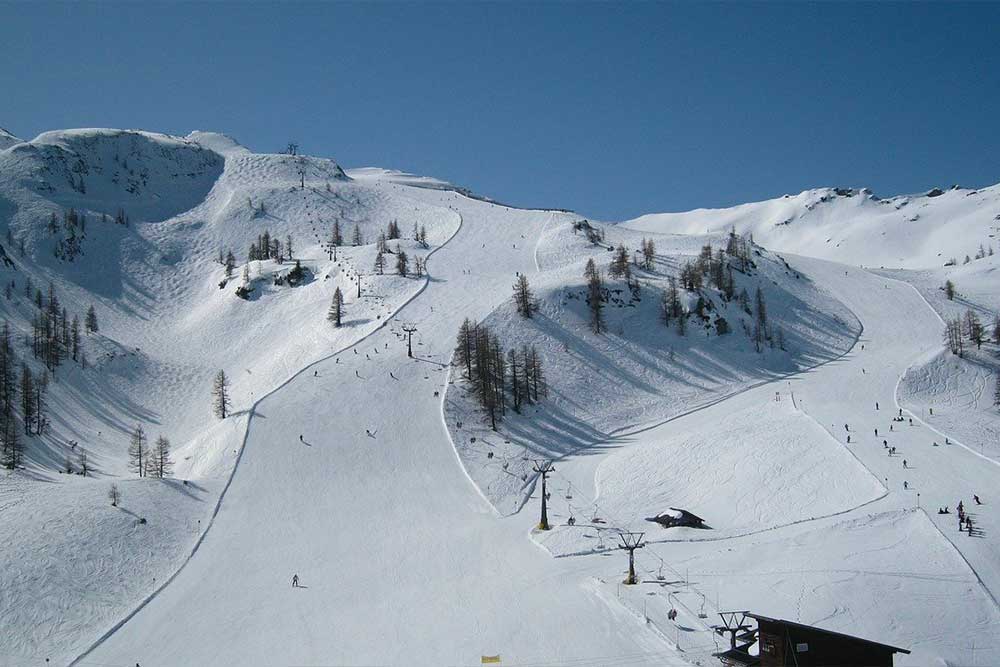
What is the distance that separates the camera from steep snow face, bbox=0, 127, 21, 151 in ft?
596

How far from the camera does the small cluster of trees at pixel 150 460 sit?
205 feet

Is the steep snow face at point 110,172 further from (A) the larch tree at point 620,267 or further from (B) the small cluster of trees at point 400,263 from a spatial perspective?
(A) the larch tree at point 620,267

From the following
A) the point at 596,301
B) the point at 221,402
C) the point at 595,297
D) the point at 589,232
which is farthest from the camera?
the point at 589,232

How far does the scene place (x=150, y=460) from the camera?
6756 centimetres

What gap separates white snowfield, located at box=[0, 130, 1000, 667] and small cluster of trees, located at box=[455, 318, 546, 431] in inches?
78.4

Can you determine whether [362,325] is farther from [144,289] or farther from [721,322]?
[144,289]

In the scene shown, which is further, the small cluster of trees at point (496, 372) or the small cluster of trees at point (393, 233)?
the small cluster of trees at point (393, 233)

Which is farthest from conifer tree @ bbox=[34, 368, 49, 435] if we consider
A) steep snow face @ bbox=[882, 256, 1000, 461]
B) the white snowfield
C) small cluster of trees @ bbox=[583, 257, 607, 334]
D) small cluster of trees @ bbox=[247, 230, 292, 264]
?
steep snow face @ bbox=[882, 256, 1000, 461]

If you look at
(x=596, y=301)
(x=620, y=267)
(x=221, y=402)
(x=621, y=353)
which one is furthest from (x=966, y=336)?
(x=221, y=402)

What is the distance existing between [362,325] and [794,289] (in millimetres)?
77921

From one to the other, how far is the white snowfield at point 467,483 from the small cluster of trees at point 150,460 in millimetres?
2022

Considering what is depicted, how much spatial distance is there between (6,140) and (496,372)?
589ft

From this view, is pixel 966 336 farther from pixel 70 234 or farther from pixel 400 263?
pixel 70 234

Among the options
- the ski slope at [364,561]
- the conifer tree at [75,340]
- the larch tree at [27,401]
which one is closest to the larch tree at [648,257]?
the ski slope at [364,561]
